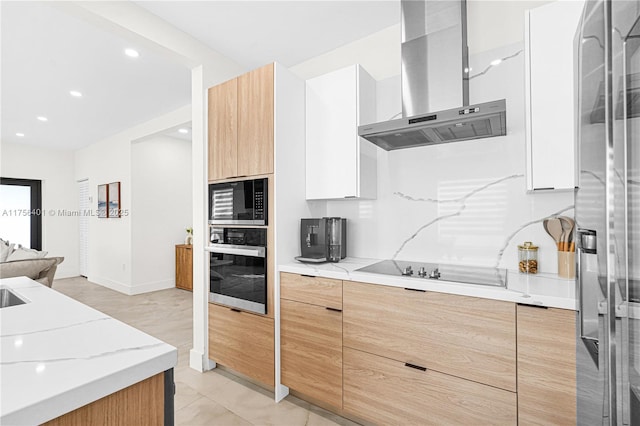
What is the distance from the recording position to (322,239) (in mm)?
2256

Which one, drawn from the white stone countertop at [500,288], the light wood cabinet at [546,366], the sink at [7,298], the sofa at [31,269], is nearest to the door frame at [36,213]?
the sofa at [31,269]

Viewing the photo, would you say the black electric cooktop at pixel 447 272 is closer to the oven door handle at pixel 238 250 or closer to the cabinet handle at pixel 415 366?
the cabinet handle at pixel 415 366

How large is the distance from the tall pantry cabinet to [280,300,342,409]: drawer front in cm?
9

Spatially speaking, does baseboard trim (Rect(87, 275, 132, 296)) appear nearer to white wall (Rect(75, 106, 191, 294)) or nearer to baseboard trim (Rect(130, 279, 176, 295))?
white wall (Rect(75, 106, 191, 294))

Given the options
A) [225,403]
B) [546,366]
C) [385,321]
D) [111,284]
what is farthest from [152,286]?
[546,366]

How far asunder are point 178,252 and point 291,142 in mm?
4169

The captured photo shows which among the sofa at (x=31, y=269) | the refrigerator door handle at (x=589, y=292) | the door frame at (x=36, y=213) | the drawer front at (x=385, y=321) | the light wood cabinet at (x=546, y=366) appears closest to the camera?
the refrigerator door handle at (x=589, y=292)

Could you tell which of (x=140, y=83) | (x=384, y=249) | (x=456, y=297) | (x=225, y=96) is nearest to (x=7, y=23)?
(x=140, y=83)

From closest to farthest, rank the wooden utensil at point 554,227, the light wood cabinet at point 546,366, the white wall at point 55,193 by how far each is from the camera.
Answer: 1. the light wood cabinet at point 546,366
2. the wooden utensil at point 554,227
3. the white wall at point 55,193

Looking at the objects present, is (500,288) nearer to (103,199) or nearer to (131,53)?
(131,53)

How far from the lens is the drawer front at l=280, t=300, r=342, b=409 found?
1893 millimetres

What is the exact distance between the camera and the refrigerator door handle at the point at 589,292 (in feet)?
2.54

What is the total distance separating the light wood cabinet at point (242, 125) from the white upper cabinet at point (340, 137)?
355 mm

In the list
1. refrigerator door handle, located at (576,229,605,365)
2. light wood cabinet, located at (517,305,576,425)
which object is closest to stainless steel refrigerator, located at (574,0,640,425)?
refrigerator door handle, located at (576,229,605,365)
